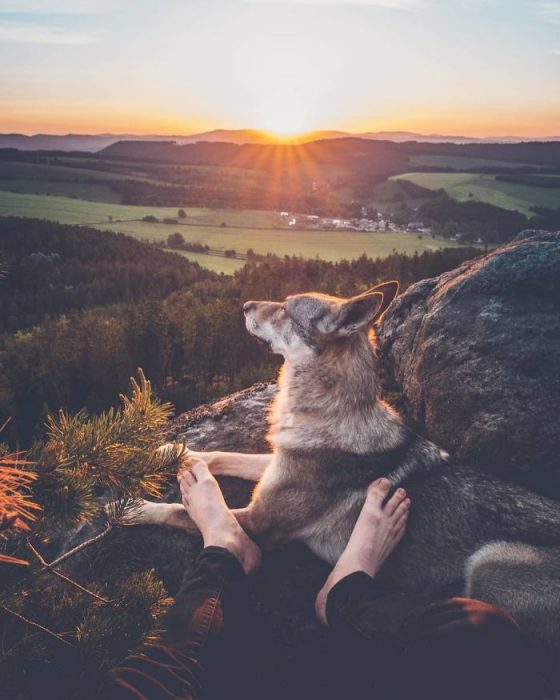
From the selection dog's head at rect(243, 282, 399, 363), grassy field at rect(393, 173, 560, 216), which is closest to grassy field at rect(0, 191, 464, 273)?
grassy field at rect(393, 173, 560, 216)

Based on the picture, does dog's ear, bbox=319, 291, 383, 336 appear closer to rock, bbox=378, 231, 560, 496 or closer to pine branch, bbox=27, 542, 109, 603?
rock, bbox=378, 231, 560, 496

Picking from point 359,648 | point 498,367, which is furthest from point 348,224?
point 359,648

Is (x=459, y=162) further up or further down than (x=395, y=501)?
further up

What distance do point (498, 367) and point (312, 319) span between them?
2683mm

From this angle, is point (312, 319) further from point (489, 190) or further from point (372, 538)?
point (489, 190)

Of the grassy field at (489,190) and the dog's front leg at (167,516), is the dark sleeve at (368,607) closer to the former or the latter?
the dog's front leg at (167,516)

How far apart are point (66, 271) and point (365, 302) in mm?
69715

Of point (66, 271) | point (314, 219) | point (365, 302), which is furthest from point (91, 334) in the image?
point (314, 219)

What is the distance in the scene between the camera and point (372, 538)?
420cm

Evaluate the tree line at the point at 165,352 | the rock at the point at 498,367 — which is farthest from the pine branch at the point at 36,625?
the tree line at the point at 165,352

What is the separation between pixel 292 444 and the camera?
4.99 m

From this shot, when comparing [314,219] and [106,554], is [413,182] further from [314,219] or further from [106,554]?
[106,554]

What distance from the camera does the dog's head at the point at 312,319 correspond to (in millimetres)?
4730

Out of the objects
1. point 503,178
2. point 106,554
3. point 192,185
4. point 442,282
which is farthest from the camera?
point 192,185
